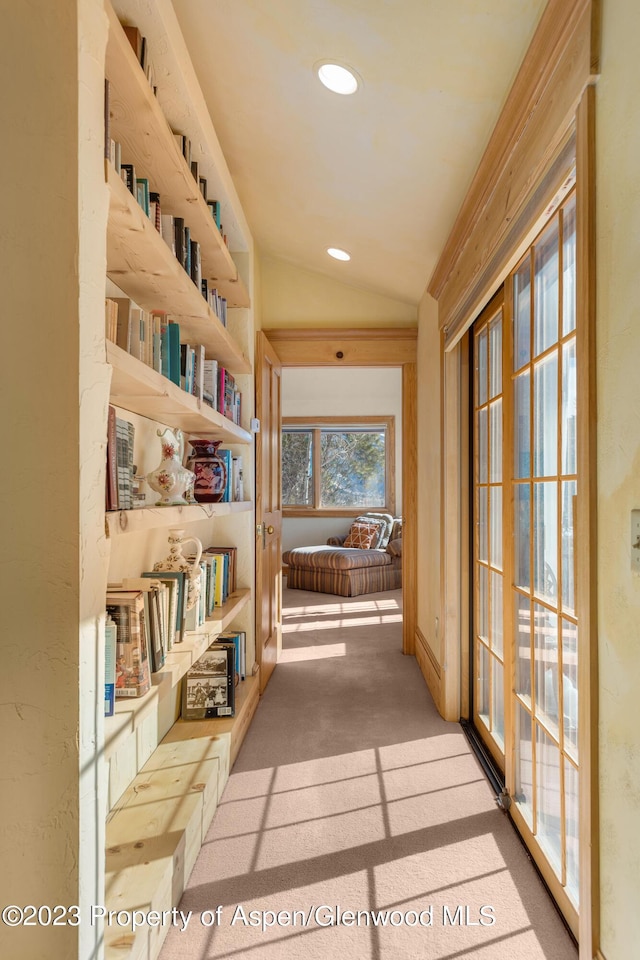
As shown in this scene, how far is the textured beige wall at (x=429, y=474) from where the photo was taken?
10.5 feet

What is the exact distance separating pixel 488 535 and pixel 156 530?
4.72 feet

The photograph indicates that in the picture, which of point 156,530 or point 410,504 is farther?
point 410,504

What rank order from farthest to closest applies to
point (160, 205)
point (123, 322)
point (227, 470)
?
point (227, 470) → point (160, 205) → point (123, 322)

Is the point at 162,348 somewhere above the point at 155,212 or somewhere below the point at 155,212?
below

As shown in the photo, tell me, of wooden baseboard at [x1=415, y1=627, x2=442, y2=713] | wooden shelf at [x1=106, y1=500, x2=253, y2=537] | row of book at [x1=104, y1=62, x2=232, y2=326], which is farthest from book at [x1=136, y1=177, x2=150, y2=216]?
wooden baseboard at [x1=415, y1=627, x2=442, y2=713]

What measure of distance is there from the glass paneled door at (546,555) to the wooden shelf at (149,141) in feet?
3.80

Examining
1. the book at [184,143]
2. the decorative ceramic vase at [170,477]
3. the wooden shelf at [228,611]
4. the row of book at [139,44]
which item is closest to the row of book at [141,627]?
the wooden shelf at [228,611]

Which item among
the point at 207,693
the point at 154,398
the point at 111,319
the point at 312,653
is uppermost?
the point at 111,319

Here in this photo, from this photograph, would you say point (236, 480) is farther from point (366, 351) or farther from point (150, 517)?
point (150, 517)

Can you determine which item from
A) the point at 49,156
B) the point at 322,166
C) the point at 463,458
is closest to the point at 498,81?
the point at 322,166

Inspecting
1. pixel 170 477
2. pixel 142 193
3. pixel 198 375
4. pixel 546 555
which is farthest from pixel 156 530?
pixel 546 555

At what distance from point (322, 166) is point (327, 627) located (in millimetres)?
3589

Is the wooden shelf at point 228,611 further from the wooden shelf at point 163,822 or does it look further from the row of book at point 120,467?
the row of book at point 120,467

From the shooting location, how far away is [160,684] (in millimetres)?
1588
